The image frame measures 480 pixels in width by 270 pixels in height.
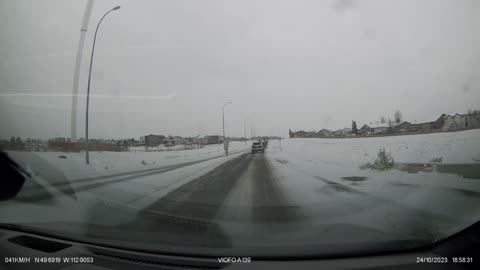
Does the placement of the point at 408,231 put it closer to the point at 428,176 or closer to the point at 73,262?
the point at 73,262

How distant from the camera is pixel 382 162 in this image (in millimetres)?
9344

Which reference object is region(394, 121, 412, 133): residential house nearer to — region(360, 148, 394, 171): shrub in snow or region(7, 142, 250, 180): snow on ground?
region(360, 148, 394, 171): shrub in snow

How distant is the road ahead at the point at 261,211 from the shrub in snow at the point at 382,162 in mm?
2065

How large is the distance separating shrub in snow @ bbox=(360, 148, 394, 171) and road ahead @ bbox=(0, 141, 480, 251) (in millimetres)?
2065

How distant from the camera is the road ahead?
3047 mm

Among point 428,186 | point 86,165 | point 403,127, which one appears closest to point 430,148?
point 403,127

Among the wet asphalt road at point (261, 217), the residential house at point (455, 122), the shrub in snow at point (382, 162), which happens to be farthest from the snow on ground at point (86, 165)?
the shrub in snow at point (382, 162)

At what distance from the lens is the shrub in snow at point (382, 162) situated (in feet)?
29.7

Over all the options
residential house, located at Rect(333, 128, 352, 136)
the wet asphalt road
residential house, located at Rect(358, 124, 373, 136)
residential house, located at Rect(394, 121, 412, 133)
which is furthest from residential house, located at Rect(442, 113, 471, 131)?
residential house, located at Rect(333, 128, 352, 136)

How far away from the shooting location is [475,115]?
157 inches

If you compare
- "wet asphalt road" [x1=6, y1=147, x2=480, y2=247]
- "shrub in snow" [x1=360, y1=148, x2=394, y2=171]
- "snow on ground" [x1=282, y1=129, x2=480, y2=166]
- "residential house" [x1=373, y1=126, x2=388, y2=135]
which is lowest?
"wet asphalt road" [x1=6, y1=147, x2=480, y2=247]

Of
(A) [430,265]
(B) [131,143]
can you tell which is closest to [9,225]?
(A) [430,265]

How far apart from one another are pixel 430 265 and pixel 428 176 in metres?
A: 4.45

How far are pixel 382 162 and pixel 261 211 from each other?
6331mm
